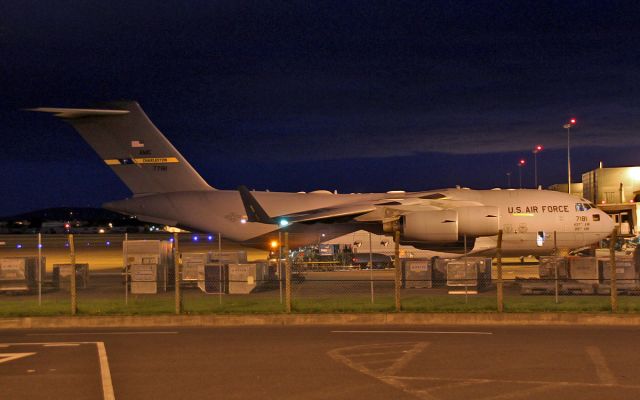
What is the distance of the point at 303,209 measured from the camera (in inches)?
1236

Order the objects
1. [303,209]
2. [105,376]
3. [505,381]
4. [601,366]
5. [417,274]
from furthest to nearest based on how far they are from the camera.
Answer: [303,209] → [417,274] → [601,366] → [105,376] → [505,381]

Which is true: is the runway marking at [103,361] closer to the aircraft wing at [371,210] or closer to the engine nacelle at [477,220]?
the aircraft wing at [371,210]

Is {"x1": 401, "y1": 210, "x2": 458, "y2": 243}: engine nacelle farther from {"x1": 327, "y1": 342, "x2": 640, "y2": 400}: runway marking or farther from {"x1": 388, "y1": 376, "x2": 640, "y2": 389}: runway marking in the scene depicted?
{"x1": 388, "y1": 376, "x2": 640, "y2": 389}: runway marking

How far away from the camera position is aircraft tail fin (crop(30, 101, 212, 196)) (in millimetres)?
29391

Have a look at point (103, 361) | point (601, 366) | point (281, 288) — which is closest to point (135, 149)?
point (281, 288)

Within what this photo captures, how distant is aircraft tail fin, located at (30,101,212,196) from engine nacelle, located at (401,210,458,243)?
8572mm

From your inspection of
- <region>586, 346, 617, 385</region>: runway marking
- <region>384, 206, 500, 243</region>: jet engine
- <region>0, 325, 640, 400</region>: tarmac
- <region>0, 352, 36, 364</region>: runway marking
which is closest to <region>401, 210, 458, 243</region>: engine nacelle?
<region>384, 206, 500, 243</region>: jet engine

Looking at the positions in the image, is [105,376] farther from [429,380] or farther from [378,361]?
[429,380]

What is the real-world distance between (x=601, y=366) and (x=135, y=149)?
2317 cm

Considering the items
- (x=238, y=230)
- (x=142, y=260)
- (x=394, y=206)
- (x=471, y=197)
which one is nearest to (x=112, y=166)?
(x=238, y=230)

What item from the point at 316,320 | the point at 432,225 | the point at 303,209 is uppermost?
the point at 303,209

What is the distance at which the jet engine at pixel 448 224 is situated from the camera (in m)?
27.9

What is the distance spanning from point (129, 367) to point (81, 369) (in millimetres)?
624

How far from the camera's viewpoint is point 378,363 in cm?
1031
